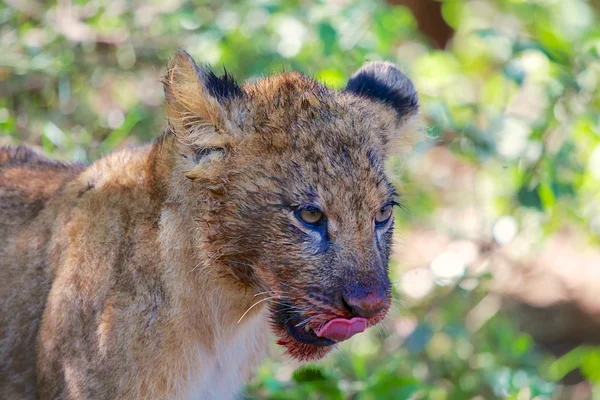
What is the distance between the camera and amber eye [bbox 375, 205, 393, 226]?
363cm

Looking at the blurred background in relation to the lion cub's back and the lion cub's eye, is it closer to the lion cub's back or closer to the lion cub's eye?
the lion cub's back

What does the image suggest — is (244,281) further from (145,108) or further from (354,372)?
(145,108)

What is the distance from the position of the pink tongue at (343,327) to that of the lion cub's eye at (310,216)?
37 cm

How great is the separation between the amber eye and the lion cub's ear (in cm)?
44

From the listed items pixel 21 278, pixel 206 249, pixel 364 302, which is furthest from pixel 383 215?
pixel 21 278

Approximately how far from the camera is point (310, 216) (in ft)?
11.4

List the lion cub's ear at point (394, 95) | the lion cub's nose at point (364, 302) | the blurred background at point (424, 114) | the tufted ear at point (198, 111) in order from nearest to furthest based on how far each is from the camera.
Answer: the lion cub's nose at point (364, 302) < the tufted ear at point (198, 111) < the lion cub's ear at point (394, 95) < the blurred background at point (424, 114)

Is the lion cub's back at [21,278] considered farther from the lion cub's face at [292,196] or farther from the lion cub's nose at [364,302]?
Answer: the lion cub's nose at [364,302]

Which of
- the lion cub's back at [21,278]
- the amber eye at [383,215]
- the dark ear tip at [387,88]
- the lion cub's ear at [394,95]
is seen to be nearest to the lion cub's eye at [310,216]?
the amber eye at [383,215]

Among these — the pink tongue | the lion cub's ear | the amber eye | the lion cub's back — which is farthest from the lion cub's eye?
the lion cub's back

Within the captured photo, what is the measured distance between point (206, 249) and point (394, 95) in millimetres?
1141

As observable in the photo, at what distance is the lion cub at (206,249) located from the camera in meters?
3.47

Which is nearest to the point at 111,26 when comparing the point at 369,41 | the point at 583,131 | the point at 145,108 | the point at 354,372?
the point at 145,108

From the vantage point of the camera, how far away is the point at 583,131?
6836 millimetres
